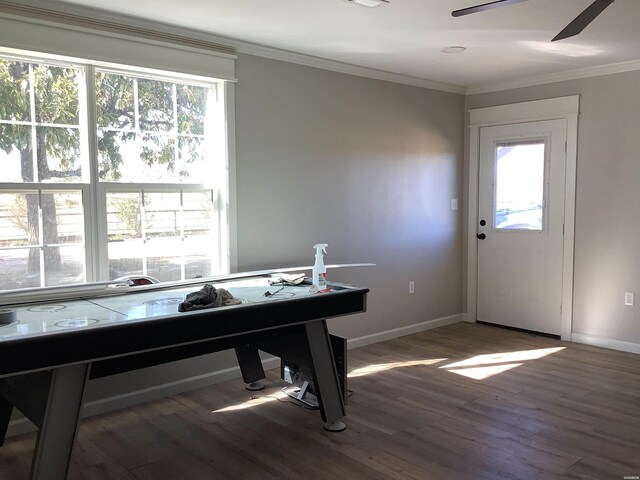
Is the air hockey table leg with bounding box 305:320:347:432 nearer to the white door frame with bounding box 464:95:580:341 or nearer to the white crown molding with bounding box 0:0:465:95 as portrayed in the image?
the white crown molding with bounding box 0:0:465:95

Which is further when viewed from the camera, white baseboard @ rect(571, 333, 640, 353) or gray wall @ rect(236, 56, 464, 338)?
white baseboard @ rect(571, 333, 640, 353)

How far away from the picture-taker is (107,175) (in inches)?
130

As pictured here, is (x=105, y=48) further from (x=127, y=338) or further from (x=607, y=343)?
(x=607, y=343)

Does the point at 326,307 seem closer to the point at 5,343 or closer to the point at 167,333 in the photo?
the point at 167,333

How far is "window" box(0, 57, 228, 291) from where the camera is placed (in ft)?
9.86

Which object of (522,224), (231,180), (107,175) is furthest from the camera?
(522,224)

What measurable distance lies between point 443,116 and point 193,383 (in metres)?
3.32

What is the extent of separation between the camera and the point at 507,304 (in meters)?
5.28

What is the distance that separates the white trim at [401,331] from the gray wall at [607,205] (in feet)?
3.75

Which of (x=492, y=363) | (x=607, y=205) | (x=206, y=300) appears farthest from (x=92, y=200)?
(x=607, y=205)

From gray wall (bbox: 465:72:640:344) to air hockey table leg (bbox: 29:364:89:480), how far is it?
4124mm

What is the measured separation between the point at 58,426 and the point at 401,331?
3388 mm

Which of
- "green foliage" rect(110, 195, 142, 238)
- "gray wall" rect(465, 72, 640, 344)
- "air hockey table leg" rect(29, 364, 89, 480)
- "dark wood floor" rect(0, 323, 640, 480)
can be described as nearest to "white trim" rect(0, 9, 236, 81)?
"green foliage" rect(110, 195, 142, 238)

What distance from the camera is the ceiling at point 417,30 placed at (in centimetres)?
304
